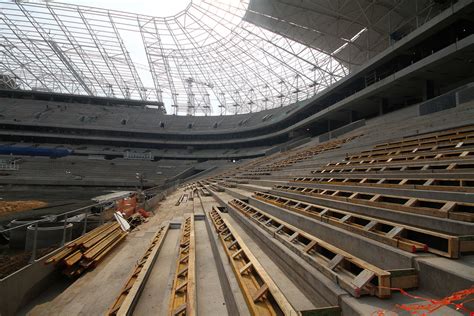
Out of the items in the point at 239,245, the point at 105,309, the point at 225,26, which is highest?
the point at 225,26

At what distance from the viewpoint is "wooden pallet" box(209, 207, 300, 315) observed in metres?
2.67

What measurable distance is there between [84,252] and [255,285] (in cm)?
444

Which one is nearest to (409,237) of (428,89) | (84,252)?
(84,252)

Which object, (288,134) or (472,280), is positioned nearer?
(472,280)

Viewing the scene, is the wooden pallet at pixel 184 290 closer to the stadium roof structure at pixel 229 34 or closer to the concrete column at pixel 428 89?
the concrete column at pixel 428 89

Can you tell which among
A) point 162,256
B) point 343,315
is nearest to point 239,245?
point 162,256

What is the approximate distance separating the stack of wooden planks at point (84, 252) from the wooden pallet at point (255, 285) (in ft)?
9.94

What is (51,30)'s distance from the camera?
137 ft

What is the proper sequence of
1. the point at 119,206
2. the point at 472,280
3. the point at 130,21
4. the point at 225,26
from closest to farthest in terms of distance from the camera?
the point at 472,280 → the point at 119,206 → the point at 225,26 → the point at 130,21

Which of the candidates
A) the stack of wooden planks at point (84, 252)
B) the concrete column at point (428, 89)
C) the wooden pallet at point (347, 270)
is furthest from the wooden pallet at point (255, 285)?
the concrete column at point (428, 89)

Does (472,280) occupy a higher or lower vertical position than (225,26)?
lower

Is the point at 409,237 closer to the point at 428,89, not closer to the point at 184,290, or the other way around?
the point at 184,290

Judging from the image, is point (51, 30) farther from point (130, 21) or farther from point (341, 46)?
point (341, 46)

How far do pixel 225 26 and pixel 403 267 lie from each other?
4146cm
